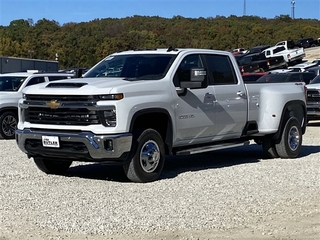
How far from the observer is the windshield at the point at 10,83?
648 inches

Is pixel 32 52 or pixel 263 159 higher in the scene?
pixel 32 52

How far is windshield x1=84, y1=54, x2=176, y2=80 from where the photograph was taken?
9.86m

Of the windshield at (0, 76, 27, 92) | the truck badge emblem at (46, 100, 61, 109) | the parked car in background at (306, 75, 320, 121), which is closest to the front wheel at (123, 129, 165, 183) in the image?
the truck badge emblem at (46, 100, 61, 109)

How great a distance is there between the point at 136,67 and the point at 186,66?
0.80 meters

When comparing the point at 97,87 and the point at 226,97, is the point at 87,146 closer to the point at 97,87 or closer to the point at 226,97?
the point at 97,87

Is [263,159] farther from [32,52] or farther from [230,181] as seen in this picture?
[32,52]

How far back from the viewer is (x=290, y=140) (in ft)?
40.2

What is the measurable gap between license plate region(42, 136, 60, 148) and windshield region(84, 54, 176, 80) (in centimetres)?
153

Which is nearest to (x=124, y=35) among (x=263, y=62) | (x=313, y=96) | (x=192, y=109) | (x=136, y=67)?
(x=263, y=62)

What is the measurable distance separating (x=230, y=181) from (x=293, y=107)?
349 cm

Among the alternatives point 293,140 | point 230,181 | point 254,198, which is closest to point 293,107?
point 293,140

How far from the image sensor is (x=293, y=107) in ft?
40.8

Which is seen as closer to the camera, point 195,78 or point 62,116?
point 62,116

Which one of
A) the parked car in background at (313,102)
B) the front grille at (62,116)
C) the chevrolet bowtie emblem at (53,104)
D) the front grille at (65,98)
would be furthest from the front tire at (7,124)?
the parked car in background at (313,102)
